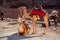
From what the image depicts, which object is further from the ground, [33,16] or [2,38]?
[33,16]

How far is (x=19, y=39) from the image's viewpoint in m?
6.34

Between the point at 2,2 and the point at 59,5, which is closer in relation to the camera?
the point at 59,5

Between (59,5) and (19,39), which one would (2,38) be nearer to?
(19,39)

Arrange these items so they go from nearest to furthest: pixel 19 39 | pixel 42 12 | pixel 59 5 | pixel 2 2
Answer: pixel 19 39 → pixel 42 12 → pixel 59 5 → pixel 2 2

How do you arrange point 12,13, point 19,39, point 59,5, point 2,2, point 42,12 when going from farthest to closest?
point 2,2 < point 59,5 < point 12,13 < point 42,12 < point 19,39

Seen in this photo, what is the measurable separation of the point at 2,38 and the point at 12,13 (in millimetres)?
6886

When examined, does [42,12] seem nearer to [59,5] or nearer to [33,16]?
[33,16]

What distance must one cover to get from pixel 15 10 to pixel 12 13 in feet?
1.31

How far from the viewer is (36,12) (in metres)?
7.14

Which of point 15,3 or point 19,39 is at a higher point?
point 15,3

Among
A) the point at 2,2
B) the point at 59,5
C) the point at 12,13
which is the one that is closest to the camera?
the point at 12,13

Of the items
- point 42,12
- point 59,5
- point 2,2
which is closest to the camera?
point 42,12

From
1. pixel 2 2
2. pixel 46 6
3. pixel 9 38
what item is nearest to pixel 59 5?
pixel 46 6

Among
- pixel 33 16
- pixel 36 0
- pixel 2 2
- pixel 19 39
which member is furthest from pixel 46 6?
pixel 19 39
